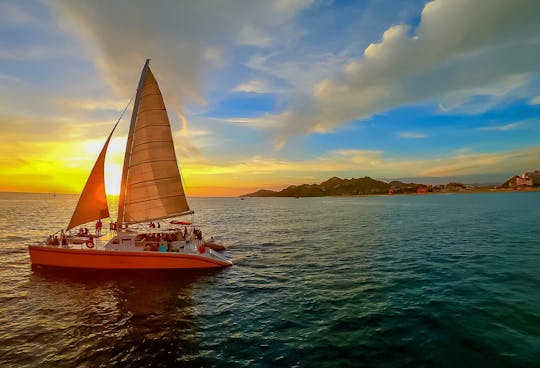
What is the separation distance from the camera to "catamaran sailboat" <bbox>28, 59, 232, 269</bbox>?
25.3m

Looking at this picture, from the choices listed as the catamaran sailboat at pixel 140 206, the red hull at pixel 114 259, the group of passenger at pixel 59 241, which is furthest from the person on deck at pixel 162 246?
the group of passenger at pixel 59 241

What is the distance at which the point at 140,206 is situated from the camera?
26.5 meters

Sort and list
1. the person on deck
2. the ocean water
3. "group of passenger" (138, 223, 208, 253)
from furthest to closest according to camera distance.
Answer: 1. "group of passenger" (138, 223, 208, 253)
2. the person on deck
3. the ocean water

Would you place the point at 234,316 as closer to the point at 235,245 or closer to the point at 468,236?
the point at 235,245

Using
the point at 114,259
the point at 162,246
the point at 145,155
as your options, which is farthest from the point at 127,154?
the point at 114,259

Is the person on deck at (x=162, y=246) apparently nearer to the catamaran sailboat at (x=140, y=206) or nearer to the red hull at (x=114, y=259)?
the catamaran sailboat at (x=140, y=206)

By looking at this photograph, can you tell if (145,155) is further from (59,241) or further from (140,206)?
(59,241)

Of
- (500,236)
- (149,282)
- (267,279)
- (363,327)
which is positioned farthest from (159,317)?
(500,236)

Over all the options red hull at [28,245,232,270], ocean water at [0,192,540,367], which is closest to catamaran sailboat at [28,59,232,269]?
red hull at [28,245,232,270]

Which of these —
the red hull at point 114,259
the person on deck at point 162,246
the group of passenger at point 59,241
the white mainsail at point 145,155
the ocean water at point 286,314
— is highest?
the white mainsail at point 145,155

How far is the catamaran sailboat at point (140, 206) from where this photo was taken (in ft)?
83.1

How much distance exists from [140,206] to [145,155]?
4.54 metres

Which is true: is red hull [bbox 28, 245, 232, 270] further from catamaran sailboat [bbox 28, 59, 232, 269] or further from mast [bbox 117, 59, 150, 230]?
mast [bbox 117, 59, 150, 230]

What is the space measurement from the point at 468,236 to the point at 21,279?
5086 centimetres
